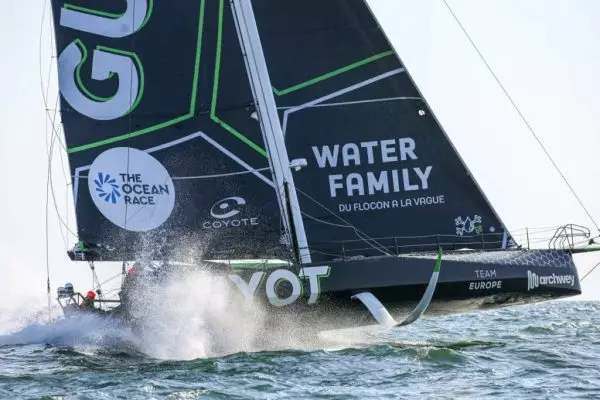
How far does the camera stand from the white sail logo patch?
16344 millimetres

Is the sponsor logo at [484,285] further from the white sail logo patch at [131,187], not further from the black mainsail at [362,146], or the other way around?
the white sail logo patch at [131,187]

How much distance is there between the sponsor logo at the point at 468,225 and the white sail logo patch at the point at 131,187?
4.43 meters

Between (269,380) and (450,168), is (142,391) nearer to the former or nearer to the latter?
(269,380)

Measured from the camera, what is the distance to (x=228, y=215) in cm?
1623

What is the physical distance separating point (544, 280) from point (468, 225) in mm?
1572

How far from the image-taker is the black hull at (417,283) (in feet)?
47.2

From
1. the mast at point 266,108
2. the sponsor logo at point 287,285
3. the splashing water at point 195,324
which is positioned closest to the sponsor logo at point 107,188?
the splashing water at point 195,324

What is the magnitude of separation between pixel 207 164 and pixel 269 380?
5.32 metres

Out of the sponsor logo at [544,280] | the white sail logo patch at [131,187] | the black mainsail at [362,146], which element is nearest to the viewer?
the sponsor logo at [544,280]

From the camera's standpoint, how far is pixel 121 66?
1653cm

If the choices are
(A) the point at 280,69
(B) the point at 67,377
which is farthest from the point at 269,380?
(A) the point at 280,69

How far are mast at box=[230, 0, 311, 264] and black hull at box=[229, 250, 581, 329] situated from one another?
131 centimetres

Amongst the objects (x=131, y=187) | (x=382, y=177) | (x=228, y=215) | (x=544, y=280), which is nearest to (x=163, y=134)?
(x=131, y=187)

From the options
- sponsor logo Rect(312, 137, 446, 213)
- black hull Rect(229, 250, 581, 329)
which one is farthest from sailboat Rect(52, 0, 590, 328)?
Answer: black hull Rect(229, 250, 581, 329)
